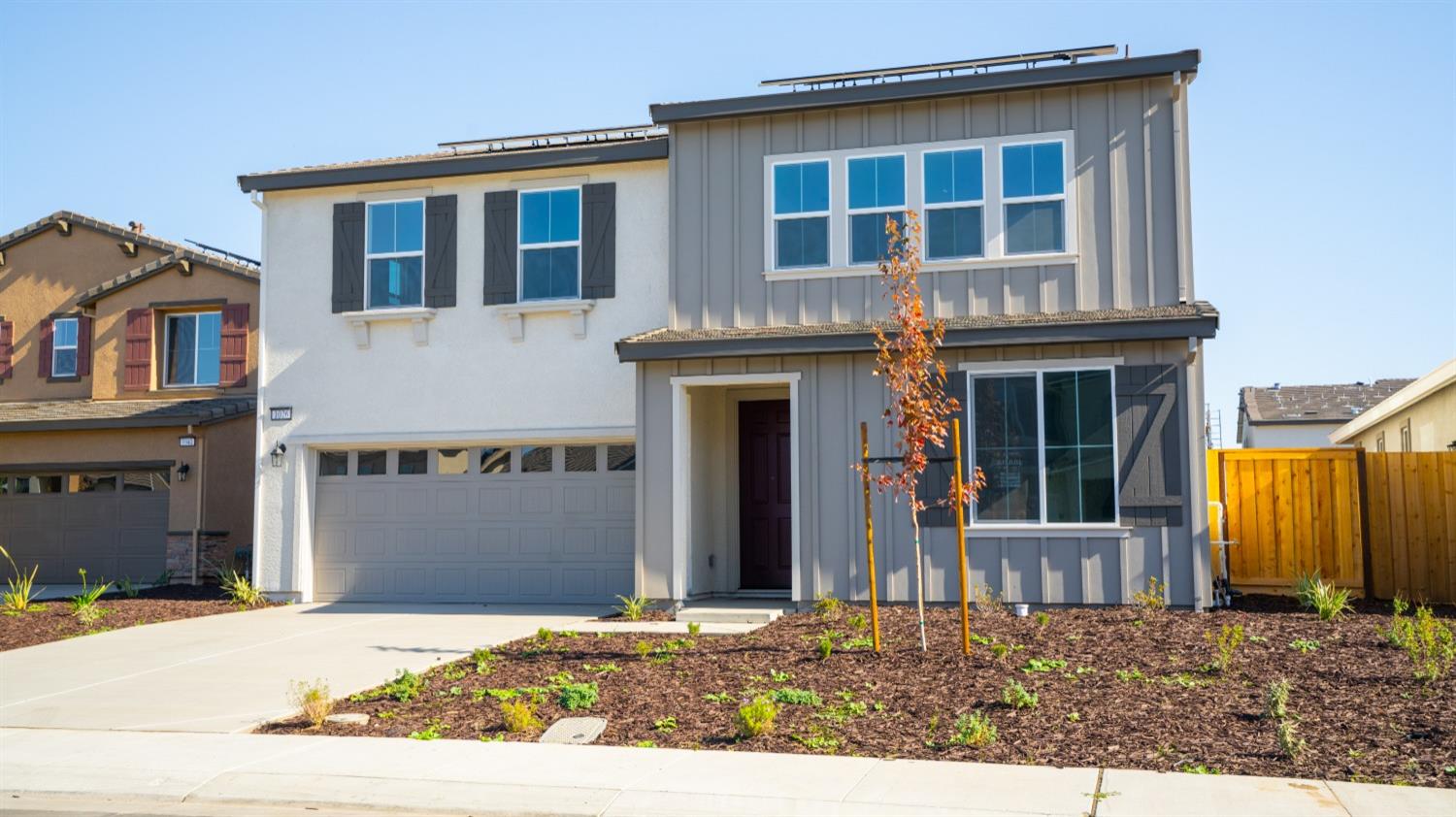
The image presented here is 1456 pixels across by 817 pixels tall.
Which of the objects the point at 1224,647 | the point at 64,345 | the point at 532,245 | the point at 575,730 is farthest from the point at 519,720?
the point at 64,345

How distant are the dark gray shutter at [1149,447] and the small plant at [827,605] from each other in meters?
3.13

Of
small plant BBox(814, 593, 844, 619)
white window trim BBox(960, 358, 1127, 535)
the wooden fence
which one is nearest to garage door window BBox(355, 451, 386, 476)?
small plant BBox(814, 593, 844, 619)

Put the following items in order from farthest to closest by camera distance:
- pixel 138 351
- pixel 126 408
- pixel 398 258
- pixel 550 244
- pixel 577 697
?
pixel 138 351 → pixel 126 408 → pixel 398 258 → pixel 550 244 → pixel 577 697

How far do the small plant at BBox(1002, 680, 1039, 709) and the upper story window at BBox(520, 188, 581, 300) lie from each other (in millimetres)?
8975

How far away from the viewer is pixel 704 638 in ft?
40.8

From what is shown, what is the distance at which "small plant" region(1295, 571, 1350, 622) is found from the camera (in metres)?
12.5

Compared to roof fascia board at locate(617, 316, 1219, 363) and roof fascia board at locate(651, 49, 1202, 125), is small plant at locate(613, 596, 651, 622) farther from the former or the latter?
roof fascia board at locate(651, 49, 1202, 125)

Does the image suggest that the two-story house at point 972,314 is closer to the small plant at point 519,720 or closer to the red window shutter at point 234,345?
the small plant at point 519,720

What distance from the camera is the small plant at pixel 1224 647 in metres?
9.96

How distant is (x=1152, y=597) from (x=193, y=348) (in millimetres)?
16040

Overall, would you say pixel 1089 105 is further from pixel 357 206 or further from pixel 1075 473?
pixel 357 206

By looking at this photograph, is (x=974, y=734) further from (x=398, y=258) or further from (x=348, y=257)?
(x=348, y=257)

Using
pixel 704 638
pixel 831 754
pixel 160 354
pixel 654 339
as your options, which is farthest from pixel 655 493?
pixel 160 354

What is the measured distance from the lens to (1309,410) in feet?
132
